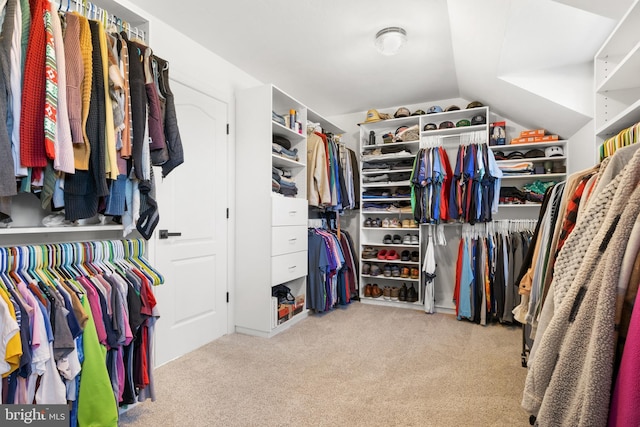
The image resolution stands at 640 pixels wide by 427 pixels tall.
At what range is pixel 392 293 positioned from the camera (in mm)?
3959

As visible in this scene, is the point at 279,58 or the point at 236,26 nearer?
the point at 236,26

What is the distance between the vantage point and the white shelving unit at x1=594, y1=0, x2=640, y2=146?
146 centimetres

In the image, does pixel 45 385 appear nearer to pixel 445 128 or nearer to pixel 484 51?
pixel 484 51

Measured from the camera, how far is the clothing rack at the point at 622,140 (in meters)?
1.29

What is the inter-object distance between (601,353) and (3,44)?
1.99 m

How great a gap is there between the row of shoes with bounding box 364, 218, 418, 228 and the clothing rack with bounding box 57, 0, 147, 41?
9.87 feet

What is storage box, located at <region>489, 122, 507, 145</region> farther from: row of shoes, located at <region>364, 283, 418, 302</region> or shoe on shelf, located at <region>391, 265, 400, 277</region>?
row of shoes, located at <region>364, 283, 418, 302</region>

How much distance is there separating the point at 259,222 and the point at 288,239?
1.10 feet

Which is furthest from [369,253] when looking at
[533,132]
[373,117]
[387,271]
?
[533,132]

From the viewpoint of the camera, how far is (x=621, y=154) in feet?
3.15

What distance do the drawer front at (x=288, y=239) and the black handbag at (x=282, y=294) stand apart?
1.32ft

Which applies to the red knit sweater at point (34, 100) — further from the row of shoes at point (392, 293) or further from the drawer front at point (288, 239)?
the row of shoes at point (392, 293)

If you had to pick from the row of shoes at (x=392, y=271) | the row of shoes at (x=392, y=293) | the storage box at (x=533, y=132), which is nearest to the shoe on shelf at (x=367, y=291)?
the row of shoes at (x=392, y=293)

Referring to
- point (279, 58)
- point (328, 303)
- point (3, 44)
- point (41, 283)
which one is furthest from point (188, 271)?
point (279, 58)
